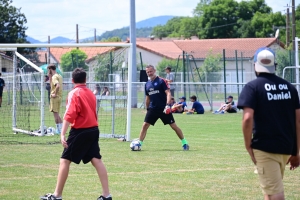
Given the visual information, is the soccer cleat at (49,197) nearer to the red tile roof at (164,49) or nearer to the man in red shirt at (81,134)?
the man in red shirt at (81,134)

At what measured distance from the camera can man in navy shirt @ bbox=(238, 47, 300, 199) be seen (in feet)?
22.3

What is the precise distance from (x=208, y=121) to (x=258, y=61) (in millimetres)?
19283

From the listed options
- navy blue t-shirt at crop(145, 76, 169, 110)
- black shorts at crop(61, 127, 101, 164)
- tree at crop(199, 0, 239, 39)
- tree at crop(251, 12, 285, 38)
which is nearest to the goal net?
navy blue t-shirt at crop(145, 76, 169, 110)

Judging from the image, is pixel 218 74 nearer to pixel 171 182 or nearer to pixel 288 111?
pixel 171 182

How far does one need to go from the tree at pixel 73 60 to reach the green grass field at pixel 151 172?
21.8m

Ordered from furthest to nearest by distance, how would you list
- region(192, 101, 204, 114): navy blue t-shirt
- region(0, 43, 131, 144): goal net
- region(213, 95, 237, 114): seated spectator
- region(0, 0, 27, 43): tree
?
region(0, 0, 27, 43): tree < region(213, 95, 237, 114): seated spectator < region(192, 101, 204, 114): navy blue t-shirt < region(0, 43, 131, 144): goal net

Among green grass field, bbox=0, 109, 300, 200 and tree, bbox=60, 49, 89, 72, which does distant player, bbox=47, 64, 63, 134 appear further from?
tree, bbox=60, 49, 89, 72

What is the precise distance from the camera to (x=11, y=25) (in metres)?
63.5

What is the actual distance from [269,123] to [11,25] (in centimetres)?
5876

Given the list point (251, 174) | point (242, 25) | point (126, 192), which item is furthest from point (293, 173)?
point (242, 25)

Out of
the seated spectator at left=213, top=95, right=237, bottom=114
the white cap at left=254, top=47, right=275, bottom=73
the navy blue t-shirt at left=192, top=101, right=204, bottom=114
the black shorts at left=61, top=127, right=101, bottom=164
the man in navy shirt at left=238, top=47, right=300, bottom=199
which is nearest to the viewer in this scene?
the man in navy shirt at left=238, top=47, right=300, bottom=199

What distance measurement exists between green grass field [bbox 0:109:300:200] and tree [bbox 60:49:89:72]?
2176 cm

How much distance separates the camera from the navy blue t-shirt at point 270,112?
682cm

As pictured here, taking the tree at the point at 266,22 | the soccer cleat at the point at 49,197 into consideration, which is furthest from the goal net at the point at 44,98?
the tree at the point at 266,22
